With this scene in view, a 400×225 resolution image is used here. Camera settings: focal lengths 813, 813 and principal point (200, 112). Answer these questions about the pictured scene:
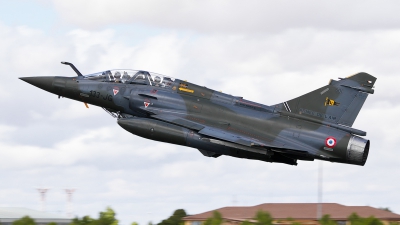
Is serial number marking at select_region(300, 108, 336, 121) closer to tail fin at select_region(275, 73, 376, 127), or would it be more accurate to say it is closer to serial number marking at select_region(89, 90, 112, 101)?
tail fin at select_region(275, 73, 376, 127)

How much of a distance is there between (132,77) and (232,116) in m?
4.09

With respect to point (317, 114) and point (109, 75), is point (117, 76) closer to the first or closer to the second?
point (109, 75)

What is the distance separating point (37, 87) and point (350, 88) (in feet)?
37.5

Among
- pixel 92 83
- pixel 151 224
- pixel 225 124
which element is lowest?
pixel 151 224

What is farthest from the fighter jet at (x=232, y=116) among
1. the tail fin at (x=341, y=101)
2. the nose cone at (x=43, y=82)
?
the nose cone at (x=43, y=82)

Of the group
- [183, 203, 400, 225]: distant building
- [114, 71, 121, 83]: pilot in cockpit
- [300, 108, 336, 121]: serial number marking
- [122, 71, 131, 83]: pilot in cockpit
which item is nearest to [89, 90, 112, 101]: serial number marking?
[114, 71, 121, 83]: pilot in cockpit

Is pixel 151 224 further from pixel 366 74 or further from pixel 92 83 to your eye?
pixel 366 74

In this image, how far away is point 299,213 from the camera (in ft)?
172

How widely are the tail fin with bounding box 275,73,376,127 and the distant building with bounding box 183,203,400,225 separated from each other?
22.2 m

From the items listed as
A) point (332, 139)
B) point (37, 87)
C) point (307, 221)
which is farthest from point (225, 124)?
point (307, 221)

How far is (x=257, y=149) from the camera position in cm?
2683

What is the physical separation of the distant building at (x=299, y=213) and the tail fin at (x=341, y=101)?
22233 millimetres

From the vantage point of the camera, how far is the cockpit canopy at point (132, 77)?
29125mm

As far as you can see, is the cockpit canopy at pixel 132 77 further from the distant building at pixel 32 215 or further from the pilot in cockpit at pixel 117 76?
the distant building at pixel 32 215
